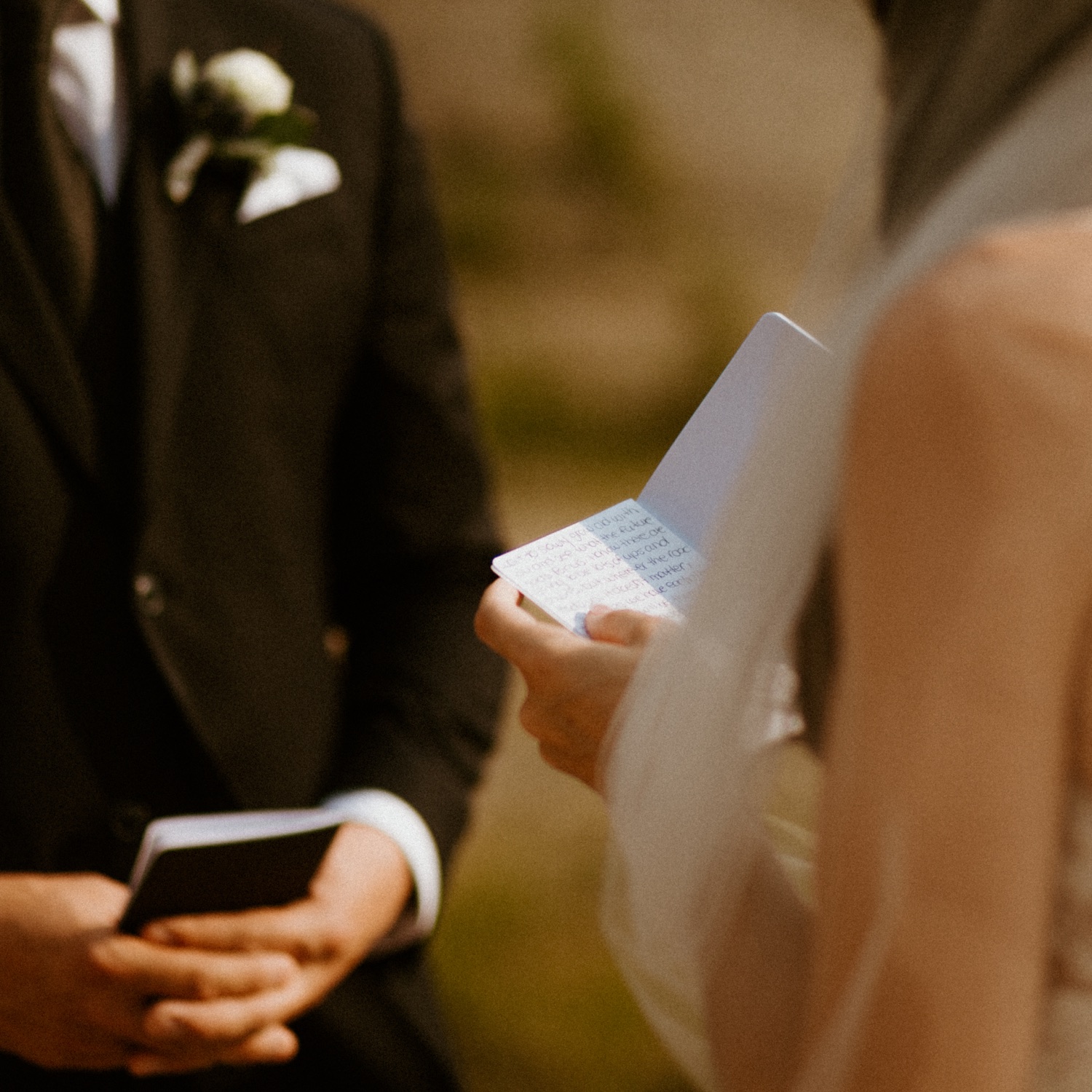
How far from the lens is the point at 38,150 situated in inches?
42.5

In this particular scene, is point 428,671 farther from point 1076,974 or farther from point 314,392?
point 1076,974

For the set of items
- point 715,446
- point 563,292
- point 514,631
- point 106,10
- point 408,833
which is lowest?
point 563,292

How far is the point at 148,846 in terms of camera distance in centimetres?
99

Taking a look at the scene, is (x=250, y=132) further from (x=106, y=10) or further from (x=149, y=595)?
(x=149, y=595)

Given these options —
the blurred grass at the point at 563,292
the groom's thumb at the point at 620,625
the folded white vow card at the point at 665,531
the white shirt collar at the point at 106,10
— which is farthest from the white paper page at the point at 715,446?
the blurred grass at the point at 563,292

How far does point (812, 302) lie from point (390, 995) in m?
0.93

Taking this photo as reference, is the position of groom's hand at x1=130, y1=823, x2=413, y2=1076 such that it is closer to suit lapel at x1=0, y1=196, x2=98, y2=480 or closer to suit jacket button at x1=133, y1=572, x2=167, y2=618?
suit jacket button at x1=133, y1=572, x2=167, y2=618

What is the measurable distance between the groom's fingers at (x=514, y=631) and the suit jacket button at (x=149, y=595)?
1.28 ft

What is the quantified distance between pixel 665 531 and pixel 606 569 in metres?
0.07

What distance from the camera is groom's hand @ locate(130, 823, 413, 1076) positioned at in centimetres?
109

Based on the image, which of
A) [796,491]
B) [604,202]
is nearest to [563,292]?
[604,202]

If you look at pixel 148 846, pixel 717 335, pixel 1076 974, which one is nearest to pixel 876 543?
pixel 1076 974

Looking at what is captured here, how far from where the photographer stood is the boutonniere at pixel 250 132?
1191 millimetres

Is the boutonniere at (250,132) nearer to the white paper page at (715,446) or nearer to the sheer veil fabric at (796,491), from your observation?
the white paper page at (715,446)
